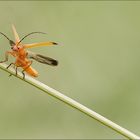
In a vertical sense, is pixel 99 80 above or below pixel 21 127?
above

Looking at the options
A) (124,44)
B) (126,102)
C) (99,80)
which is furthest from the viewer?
(124,44)

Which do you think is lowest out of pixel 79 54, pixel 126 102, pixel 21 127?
pixel 21 127

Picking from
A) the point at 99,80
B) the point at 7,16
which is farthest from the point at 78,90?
the point at 7,16

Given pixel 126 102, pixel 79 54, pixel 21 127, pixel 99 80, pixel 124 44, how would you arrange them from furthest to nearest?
pixel 124 44
pixel 79 54
pixel 99 80
pixel 126 102
pixel 21 127

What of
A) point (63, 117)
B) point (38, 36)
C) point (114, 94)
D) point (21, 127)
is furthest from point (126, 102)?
point (38, 36)

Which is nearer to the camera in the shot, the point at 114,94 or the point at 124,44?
the point at 114,94

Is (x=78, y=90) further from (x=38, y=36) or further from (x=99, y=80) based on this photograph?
(x=38, y=36)
